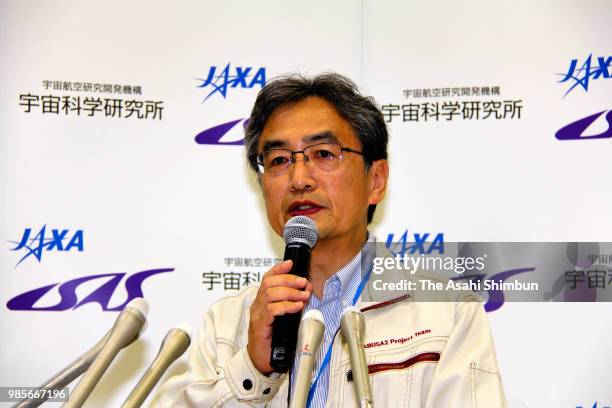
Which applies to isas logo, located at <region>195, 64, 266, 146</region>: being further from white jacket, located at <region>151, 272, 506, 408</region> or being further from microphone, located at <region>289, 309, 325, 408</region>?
microphone, located at <region>289, 309, 325, 408</region>

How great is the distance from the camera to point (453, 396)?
5.93 feet

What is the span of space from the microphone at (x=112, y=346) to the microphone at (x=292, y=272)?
0.88ft

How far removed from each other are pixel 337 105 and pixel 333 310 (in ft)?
2.03

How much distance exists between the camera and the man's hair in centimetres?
224

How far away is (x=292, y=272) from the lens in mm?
1568

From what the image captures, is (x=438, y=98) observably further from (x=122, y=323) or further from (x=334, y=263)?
(x=122, y=323)

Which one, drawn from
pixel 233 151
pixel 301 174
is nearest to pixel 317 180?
pixel 301 174

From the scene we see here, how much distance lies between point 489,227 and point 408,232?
0.30 m

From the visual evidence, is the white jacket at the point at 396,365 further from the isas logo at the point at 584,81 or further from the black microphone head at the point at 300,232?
the isas logo at the point at 584,81

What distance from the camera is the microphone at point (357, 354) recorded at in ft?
4.23

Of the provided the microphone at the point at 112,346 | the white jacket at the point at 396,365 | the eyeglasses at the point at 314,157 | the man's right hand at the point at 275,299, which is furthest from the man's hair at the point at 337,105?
the microphone at the point at 112,346

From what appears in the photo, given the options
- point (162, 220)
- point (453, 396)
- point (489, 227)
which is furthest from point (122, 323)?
point (489, 227)

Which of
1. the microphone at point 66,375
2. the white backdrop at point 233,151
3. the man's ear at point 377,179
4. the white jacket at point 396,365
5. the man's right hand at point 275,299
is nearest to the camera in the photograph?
the microphone at point 66,375

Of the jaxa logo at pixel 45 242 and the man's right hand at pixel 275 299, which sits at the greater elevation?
the jaxa logo at pixel 45 242
